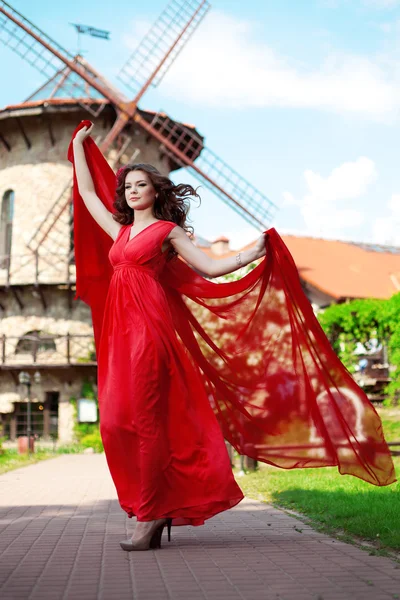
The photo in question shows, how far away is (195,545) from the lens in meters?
5.02

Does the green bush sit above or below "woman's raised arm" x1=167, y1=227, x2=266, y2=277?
below

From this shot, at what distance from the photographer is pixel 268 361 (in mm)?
5344

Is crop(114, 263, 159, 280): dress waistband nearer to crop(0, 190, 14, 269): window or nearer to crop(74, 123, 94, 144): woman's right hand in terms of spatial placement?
crop(74, 123, 94, 144): woman's right hand

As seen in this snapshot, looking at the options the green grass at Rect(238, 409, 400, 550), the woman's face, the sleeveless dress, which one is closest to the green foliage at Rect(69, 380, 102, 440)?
the green grass at Rect(238, 409, 400, 550)

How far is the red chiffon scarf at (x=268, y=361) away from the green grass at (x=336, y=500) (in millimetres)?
693

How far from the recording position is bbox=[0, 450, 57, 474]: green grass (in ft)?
54.7

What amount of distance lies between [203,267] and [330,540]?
199cm

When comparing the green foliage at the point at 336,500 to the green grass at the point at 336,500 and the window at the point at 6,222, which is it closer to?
the green grass at the point at 336,500

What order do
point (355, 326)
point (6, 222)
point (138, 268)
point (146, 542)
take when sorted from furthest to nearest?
1. point (6, 222)
2. point (355, 326)
3. point (138, 268)
4. point (146, 542)

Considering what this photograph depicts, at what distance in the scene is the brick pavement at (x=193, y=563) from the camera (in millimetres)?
3574

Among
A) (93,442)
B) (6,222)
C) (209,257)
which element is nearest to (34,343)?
(93,442)

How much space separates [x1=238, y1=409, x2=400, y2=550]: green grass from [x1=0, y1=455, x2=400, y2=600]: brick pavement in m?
0.26

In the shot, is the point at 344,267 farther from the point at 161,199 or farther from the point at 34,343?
the point at 161,199

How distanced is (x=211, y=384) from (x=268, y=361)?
44cm
